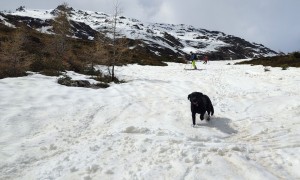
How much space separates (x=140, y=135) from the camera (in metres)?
9.37

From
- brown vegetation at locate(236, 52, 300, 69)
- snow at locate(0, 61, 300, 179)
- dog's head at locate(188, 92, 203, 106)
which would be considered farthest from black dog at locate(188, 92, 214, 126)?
brown vegetation at locate(236, 52, 300, 69)

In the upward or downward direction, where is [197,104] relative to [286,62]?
downward

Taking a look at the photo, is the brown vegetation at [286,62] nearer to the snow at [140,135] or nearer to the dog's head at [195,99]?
the snow at [140,135]

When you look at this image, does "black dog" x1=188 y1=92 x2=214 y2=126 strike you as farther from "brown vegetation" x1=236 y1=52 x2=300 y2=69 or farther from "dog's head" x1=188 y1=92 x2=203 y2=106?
"brown vegetation" x1=236 y1=52 x2=300 y2=69

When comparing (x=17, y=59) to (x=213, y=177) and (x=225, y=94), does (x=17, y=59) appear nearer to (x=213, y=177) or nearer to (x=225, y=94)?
(x=225, y=94)

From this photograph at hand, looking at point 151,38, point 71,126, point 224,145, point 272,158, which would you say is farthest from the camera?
point 151,38

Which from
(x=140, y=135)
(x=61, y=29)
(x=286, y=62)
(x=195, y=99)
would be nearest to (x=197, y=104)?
(x=195, y=99)

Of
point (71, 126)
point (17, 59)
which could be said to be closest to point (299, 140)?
point (71, 126)

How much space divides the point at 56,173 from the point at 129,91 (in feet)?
32.3

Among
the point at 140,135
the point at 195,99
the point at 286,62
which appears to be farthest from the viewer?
the point at 286,62

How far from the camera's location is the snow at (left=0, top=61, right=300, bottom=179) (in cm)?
713

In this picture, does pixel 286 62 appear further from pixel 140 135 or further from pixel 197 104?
pixel 140 135

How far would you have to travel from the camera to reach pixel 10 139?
8.95 metres

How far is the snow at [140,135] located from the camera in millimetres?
7133
